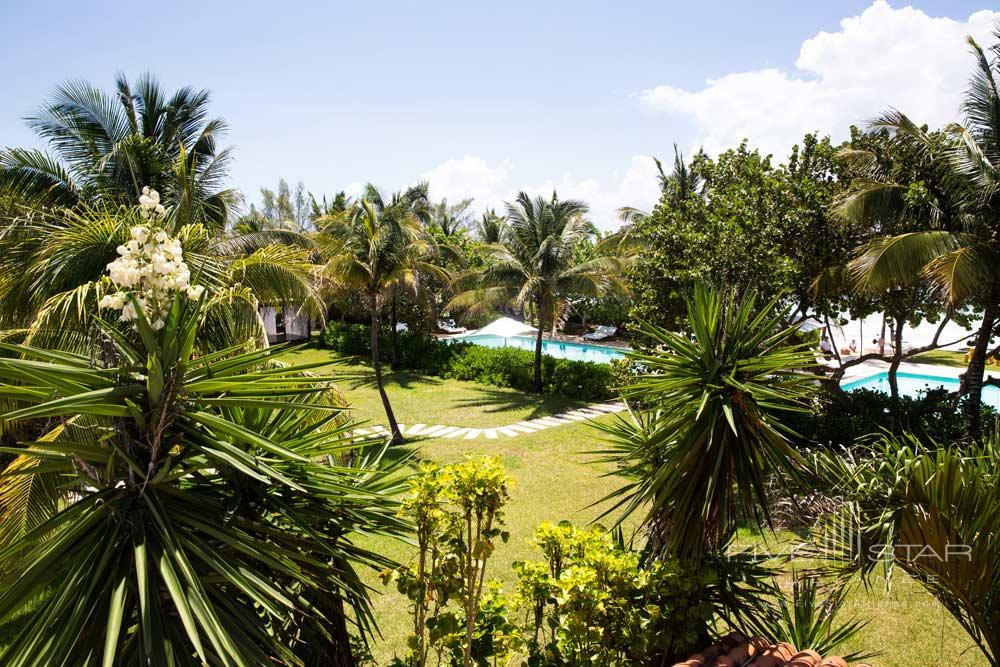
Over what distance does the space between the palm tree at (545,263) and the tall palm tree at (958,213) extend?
7.84 m

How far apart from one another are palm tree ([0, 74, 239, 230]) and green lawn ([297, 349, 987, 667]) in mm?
3642

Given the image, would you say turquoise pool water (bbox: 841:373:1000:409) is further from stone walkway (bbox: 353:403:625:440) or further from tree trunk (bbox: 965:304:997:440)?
tree trunk (bbox: 965:304:997:440)

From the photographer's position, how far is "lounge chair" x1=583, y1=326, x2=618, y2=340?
1208 inches

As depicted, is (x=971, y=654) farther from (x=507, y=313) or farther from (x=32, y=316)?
(x=507, y=313)

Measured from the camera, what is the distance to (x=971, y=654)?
533 centimetres

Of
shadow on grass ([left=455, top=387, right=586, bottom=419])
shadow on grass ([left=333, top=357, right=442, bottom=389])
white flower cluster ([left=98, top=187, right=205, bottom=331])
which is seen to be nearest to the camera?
white flower cluster ([left=98, top=187, right=205, bottom=331])

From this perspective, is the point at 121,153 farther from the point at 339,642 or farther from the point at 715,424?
the point at 715,424

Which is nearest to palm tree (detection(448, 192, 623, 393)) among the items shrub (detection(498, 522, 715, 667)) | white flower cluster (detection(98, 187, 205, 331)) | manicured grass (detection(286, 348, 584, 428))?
manicured grass (detection(286, 348, 584, 428))

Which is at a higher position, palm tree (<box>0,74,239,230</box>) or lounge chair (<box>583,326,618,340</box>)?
palm tree (<box>0,74,239,230</box>)

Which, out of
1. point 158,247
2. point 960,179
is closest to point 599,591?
point 158,247

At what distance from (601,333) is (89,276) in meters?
27.7

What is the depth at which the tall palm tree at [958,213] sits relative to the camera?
7.87 meters

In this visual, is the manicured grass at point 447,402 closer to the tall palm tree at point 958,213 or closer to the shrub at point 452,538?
the tall palm tree at point 958,213

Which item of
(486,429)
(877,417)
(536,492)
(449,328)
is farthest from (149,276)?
Answer: (449,328)
